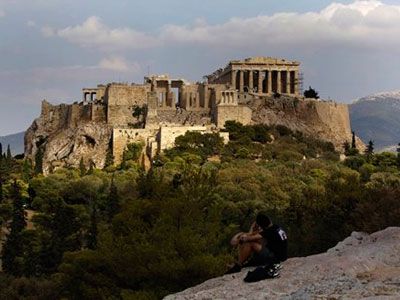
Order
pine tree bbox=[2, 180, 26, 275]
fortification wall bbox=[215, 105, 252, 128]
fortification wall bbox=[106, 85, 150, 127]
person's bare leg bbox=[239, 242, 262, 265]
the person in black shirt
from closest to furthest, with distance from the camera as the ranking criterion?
1. the person in black shirt
2. person's bare leg bbox=[239, 242, 262, 265]
3. pine tree bbox=[2, 180, 26, 275]
4. fortification wall bbox=[215, 105, 252, 128]
5. fortification wall bbox=[106, 85, 150, 127]

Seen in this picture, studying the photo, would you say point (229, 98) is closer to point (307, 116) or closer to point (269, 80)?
point (269, 80)

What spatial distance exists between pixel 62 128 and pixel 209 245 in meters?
48.9

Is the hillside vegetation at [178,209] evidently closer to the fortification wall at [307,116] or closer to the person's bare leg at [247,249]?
the fortification wall at [307,116]

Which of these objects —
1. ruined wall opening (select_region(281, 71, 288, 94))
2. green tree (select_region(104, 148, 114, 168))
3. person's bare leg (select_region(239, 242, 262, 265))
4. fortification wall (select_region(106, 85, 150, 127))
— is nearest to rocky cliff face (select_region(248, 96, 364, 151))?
ruined wall opening (select_region(281, 71, 288, 94))

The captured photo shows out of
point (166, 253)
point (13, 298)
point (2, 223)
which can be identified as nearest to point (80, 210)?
point (2, 223)

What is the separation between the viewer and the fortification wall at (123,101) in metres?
65.0

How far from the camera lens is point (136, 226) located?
75.3 feet

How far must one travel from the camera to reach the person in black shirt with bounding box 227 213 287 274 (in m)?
12.2

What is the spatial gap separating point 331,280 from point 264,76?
60096 mm

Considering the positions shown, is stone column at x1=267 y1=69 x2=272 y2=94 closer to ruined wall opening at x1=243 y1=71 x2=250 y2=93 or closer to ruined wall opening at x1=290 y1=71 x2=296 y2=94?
ruined wall opening at x1=243 y1=71 x2=250 y2=93

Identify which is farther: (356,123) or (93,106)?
(356,123)

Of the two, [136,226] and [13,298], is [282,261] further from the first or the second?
[13,298]

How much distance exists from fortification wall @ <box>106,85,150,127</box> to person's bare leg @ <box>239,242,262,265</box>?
52.5m

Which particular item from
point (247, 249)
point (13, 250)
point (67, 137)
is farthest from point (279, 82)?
point (247, 249)
